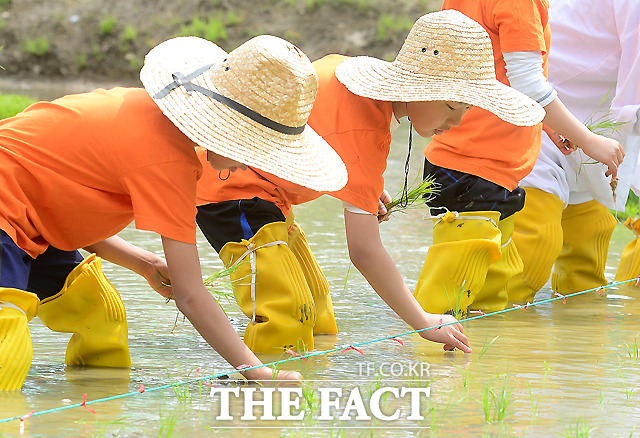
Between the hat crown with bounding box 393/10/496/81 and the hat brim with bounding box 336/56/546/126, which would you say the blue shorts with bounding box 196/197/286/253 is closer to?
the hat brim with bounding box 336/56/546/126

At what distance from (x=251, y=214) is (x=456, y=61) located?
779 millimetres

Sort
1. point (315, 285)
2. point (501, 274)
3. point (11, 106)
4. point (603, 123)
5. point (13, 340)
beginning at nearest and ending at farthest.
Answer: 1. point (13, 340)
2. point (315, 285)
3. point (501, 274)
4. point (603, 123)
5. point (11, 106)

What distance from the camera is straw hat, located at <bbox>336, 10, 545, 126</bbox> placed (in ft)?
9.93

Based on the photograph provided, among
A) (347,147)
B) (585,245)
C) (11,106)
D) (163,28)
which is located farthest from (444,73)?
(163,28)

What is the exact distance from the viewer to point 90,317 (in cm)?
295

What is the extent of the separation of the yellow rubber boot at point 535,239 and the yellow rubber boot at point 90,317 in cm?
160

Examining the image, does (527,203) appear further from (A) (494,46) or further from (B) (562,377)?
(B) (562,377)

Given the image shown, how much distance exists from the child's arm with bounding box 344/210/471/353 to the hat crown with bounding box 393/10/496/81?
0.50m

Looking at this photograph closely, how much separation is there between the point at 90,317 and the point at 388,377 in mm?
882

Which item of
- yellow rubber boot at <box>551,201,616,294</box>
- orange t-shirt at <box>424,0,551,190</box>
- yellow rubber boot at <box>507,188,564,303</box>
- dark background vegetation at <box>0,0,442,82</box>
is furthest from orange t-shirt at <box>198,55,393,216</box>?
dark background vegetation at <box>0,0,442,82</box>

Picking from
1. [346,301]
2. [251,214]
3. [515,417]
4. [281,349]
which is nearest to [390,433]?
Answer: [515,417]

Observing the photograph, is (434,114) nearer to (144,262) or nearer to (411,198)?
(411,198)

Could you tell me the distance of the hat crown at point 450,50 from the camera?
309 cm

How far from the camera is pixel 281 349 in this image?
10.3 feet
